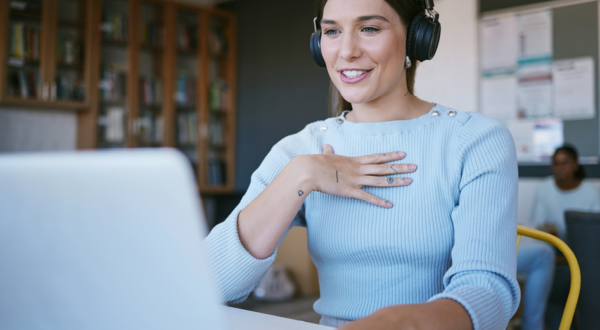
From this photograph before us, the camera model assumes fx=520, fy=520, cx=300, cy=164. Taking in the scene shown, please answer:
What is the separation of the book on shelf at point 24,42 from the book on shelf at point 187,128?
1.46 m

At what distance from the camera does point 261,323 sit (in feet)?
2.70

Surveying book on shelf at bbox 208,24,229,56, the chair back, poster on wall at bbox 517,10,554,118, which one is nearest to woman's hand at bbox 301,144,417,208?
the chair back

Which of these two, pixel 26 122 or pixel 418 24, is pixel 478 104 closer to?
pixel 418 24

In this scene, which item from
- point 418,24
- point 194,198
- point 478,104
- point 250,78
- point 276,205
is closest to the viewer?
point 194,198

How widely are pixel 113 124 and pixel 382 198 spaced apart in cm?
423

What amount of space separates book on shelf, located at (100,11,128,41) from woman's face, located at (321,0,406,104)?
4.08m

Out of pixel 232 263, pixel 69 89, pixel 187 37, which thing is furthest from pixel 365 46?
pixel 187 37

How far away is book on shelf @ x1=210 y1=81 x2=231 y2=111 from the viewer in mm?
5504

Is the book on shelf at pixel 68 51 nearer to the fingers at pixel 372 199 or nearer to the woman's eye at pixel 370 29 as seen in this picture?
the woman's eye at pixel 370 29

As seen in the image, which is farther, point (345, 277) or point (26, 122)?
point (26, 122)

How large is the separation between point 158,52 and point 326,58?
14.4ft

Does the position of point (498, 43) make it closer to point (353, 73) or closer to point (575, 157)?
point (575, 157)

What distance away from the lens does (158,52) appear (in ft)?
17.2

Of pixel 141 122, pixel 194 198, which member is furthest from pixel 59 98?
pixel 194 198
